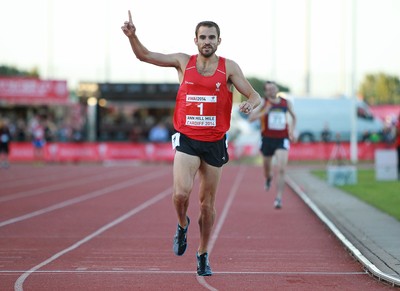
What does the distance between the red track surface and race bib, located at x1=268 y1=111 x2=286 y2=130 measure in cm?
155

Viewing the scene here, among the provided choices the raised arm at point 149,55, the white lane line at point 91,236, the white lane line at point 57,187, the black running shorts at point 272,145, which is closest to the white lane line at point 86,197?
the white lane line at point 57,187

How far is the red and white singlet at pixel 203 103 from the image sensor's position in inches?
A: 333

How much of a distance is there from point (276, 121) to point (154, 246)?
575 centimetres

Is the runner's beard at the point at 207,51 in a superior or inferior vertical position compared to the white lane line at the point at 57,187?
superior

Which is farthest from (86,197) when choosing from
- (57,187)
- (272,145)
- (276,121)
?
(276,121)

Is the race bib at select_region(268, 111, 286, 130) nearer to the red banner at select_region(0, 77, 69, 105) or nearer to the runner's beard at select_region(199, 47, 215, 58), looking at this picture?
the runner's beard at select_region(199, 47, 215, 58)

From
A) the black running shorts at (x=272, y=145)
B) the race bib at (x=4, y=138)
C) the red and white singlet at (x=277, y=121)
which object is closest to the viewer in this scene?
the red and white singlet at (x=277, y=121)

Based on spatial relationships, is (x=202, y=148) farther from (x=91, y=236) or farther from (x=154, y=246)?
(x=91, y=236)

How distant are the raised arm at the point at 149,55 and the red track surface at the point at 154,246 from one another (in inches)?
80.3

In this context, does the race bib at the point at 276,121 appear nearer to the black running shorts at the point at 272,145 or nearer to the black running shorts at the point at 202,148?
the black running shorts at the point at 272,145

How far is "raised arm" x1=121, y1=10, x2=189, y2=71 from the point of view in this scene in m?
8.32

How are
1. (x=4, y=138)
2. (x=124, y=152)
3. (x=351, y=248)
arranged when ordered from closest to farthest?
(x=351, y=248), (x=4, y=138), (x=124, y=152)

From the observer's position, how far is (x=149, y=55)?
8500mm

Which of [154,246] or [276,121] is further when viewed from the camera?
[276,121]
